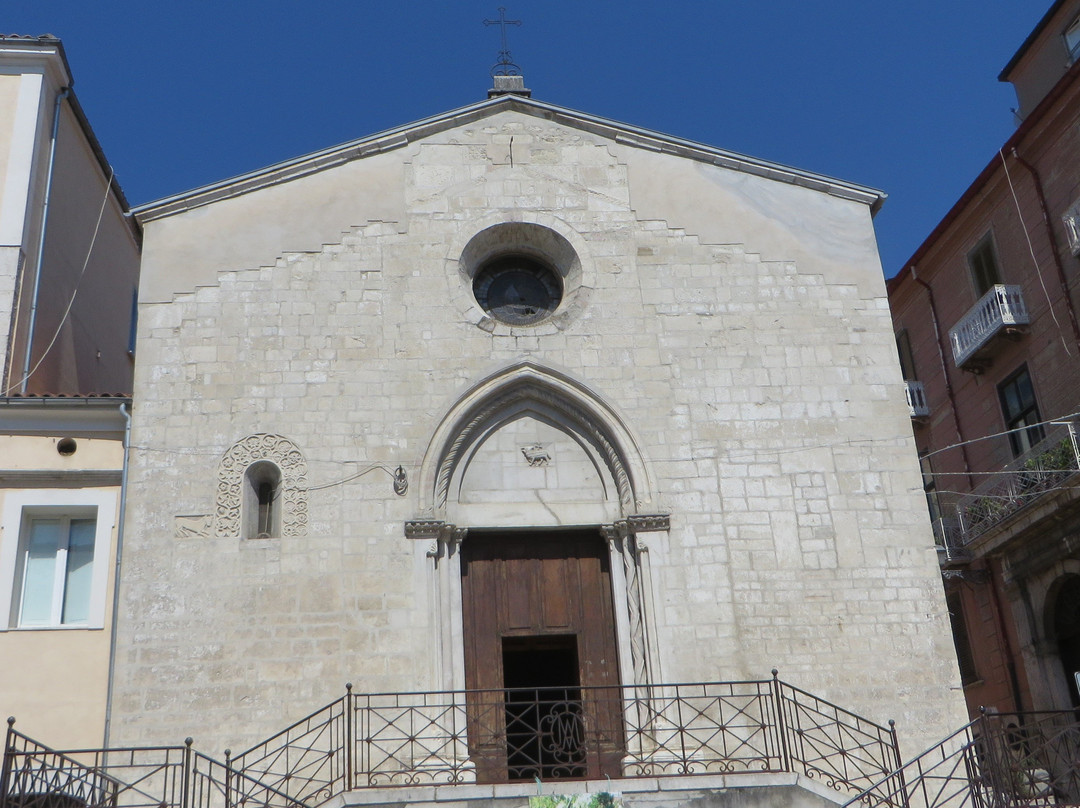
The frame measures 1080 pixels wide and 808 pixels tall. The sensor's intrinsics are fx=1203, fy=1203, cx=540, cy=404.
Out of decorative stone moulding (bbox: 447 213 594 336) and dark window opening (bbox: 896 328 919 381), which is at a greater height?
dark window opening (bbox: 896 328 919 381)

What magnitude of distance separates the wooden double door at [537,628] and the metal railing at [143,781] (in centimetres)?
249

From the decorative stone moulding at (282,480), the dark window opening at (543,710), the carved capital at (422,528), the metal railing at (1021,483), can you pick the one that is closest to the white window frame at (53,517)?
the decorative stone moulding at (282,480)

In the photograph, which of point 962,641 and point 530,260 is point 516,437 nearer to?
point 530,260

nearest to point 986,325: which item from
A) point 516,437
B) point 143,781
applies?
point 516,437

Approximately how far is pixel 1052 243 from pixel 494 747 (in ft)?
43.6

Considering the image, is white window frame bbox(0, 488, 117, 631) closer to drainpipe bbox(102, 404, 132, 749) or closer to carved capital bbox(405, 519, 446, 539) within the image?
drainpipe bbox(102, 404, 132, 749)

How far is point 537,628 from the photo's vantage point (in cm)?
1331

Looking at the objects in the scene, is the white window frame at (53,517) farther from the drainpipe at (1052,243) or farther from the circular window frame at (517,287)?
the drainpipe at (1052,243)

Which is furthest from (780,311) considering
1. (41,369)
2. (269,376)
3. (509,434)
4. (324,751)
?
(41,369)

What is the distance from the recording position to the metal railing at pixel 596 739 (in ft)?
38.7

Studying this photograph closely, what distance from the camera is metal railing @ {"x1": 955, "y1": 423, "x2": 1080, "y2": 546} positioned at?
18.2 m

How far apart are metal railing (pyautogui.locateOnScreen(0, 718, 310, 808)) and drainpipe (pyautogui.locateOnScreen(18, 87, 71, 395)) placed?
16.5 ft

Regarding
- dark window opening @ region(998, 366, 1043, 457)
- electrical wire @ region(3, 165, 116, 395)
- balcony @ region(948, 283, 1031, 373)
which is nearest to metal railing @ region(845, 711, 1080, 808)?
dark window opening @ region(998, 366, 1043, 457)

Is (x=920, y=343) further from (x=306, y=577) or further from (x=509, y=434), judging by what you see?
(x=306, y=577)
